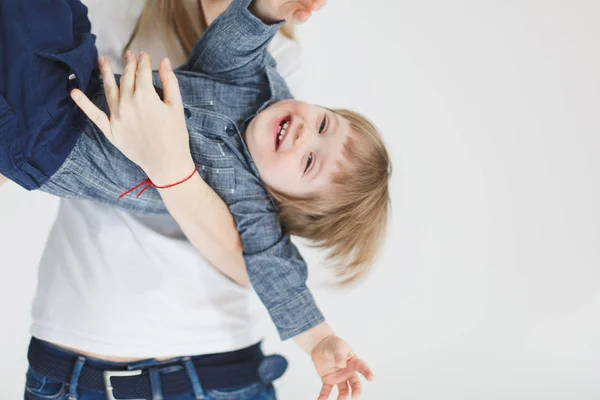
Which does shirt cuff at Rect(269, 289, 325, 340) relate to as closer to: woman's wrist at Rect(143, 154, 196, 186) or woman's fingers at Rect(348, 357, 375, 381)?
woman's fingers at Rect(348, 357, 375, 381)

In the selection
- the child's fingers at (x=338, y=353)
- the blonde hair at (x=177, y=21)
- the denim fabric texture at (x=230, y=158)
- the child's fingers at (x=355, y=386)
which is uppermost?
the blonde hair at (x=177, y=21)

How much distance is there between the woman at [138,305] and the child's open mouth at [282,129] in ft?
0.52

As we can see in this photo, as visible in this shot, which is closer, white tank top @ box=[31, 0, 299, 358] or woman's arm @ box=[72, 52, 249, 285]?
woman's arm @ box=[72, 52, 249, 285]

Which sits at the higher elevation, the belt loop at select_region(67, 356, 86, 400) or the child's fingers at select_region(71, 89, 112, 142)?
the child's fingers at select_region(71, 89, 112, 142)

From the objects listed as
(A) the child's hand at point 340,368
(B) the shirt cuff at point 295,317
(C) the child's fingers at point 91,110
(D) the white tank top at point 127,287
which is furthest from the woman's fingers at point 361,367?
(C) the child's fingers at point 91,110

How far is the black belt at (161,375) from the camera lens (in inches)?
44.7

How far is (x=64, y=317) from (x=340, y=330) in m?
0.79

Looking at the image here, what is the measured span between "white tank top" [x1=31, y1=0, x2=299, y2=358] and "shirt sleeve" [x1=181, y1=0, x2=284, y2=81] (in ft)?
0.46

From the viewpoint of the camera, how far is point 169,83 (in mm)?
933

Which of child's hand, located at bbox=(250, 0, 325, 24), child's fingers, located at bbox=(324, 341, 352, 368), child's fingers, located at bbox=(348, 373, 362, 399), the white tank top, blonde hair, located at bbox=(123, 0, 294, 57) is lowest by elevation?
the white tank top

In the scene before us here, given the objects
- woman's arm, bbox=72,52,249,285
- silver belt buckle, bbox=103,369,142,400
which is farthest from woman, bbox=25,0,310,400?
woman's arm, bbox=72,52,249,285

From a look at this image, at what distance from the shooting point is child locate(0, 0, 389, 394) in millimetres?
970

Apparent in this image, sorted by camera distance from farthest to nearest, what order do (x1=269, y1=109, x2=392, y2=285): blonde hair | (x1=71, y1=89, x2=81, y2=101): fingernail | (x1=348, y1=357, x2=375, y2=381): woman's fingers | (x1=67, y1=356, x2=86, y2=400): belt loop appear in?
(x1=269, y1=109, x2=392, y2=285): blonde hair
(x1=67, y1=356, x2=86, y2=400): belt loop
(x1=348, y1=357, x2=375, y2=381): woman's fingers
(x1=71, y1=89, x2=81, y2=101): fingernail

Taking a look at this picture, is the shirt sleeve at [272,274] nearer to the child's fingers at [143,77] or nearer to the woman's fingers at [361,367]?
the woman's fingers at [361,367]
